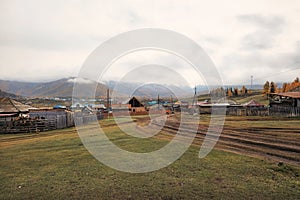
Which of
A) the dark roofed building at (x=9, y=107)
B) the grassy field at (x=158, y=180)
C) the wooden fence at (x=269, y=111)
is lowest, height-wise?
the grassy field at (x=158, y=180)

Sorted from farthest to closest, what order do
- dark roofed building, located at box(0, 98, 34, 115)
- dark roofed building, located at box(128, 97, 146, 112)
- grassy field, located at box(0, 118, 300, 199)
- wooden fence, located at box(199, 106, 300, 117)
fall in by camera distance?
dark roofed building, located at box(128, 97, 146, 112)
dark roofed building, located at box(0, 98, 34, 115)
wooden fence, located at box(199, 106, 300, 117)
grassy field, located at box(0, 118, 300, 199)

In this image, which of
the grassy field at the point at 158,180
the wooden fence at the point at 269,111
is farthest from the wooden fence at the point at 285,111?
the grassy field at the point at 158,180

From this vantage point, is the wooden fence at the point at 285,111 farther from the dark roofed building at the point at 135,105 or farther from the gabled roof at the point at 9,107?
the gabled roof at the point at 9,107

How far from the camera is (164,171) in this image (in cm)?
1088

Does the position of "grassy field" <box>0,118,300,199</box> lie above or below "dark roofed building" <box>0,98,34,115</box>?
below

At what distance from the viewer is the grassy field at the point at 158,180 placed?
834 cm

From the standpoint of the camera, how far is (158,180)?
9766mm

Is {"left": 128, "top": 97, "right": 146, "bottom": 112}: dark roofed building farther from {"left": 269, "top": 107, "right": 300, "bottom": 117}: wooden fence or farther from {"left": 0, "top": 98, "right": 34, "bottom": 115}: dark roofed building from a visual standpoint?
{"left": 269, "top": 107, "right": 300, "bottom": 117}: wooden fence

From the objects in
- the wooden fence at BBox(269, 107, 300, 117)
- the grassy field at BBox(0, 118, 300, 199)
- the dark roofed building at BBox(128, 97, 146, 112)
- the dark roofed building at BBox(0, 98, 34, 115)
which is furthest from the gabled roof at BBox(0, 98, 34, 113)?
the wooden fence at BBox(269, 107, 300, 117)

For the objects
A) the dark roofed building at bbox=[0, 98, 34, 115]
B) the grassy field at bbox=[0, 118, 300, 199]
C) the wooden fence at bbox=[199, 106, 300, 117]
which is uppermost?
the dark roofed building at bbox=[0, 98, 34, 115]

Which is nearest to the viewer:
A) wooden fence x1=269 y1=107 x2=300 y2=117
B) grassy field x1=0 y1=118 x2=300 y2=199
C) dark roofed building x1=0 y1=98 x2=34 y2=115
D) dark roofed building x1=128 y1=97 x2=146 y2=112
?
grassy field x1=0 y1=118 x2=300 y2=199

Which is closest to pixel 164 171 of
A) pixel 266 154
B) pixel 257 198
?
pixel 257 198

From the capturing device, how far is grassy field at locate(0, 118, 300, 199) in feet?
27.3

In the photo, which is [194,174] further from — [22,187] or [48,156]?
[48,156]
